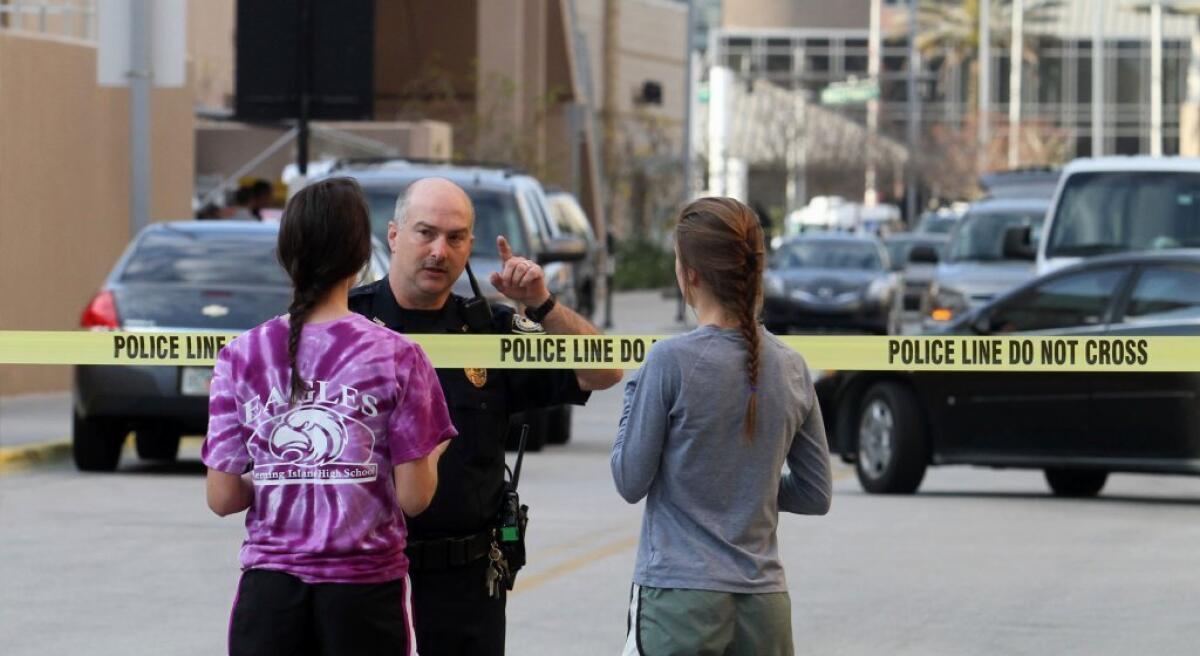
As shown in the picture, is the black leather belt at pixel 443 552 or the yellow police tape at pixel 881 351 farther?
the yellow police tape at pixel 881 351

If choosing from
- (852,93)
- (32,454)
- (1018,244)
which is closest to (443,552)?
(32,454)

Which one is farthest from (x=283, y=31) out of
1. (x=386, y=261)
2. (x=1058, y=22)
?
(x=1058, y=22)

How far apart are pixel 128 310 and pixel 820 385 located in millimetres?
4358

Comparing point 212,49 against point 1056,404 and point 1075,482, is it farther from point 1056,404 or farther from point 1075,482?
point 1056,404

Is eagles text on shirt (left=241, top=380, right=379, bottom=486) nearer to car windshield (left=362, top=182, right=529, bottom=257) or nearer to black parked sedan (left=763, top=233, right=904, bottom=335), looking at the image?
car windshield (left=362, top=182, right=529, bottom=257)

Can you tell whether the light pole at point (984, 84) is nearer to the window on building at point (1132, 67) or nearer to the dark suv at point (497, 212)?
the window on building at point (1132, 67)

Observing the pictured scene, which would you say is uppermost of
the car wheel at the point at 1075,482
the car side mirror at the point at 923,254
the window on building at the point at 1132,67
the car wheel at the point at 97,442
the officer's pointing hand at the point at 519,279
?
the window on building at the point at 1132,67

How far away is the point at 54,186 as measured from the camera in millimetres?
20328

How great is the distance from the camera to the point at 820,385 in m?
15.4

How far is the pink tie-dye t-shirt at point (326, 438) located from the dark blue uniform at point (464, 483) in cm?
67

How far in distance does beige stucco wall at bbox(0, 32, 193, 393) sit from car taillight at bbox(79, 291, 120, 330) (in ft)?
17.9

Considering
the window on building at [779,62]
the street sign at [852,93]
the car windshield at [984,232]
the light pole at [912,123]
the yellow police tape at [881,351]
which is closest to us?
the yellow police tape at [881,351]

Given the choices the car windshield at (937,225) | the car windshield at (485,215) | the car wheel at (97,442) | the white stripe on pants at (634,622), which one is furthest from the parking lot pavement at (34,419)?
the car windshield at (937,225)

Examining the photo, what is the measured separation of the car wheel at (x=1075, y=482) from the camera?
1476cm
